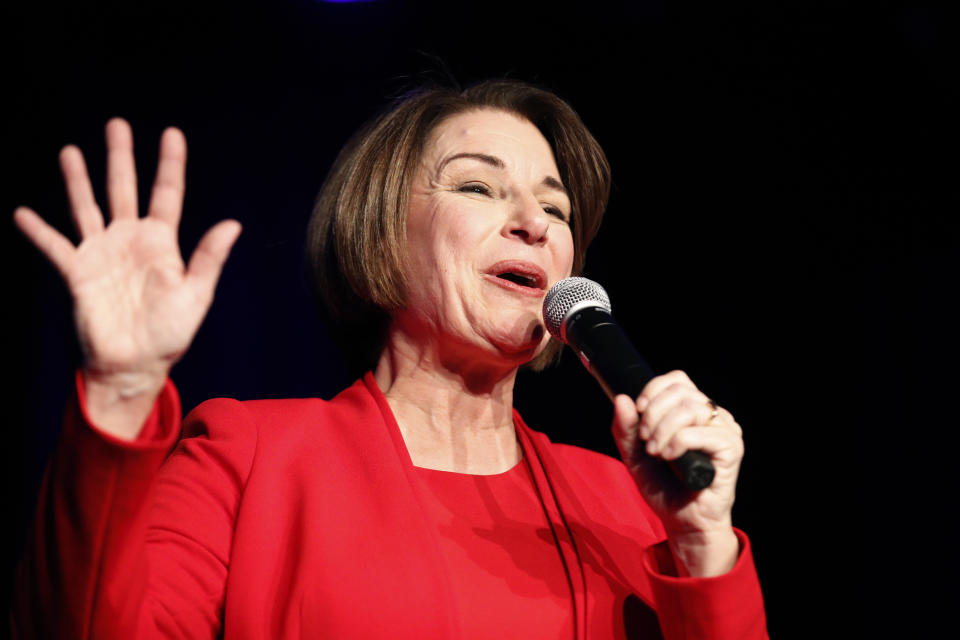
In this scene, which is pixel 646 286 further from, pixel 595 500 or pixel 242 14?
pixel 242 14

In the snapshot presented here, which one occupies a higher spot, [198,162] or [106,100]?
[106,100]

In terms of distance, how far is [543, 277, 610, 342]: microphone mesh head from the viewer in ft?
4.21

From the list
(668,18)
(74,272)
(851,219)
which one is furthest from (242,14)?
(851,219)

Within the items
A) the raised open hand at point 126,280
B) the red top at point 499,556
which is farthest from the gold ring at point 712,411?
the raised open hand at point 126,280

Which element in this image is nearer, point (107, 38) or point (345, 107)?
point (107, 38)

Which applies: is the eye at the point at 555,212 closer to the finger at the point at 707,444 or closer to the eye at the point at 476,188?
the eye at the point at 476,188

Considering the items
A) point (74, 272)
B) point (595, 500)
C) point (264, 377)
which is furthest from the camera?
point (264, 377)

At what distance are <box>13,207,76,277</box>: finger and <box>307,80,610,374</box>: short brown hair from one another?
88 centimetres

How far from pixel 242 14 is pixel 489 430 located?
63.1 inches

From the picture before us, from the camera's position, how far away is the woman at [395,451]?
2.87 ft

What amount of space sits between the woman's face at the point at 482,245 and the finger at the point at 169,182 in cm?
72

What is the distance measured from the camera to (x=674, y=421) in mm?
1017

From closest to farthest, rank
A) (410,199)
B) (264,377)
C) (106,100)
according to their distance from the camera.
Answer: (410,199) → (106,100) → (264,377)

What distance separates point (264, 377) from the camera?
2359mm
